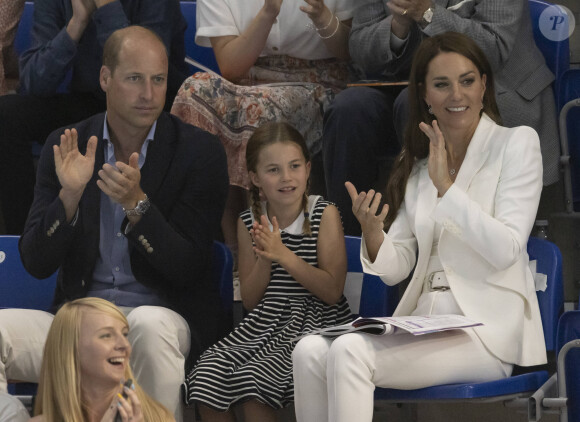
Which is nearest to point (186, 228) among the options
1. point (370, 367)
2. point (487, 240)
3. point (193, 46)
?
point (370, 367)

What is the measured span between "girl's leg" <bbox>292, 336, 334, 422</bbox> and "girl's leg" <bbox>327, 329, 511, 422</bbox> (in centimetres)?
7

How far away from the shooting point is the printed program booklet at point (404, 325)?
2.73 meters

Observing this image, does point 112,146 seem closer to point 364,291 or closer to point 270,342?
point 270,342

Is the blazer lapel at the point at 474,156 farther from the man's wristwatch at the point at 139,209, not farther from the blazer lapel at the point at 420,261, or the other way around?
the man's wristwatch at the point at 139,209

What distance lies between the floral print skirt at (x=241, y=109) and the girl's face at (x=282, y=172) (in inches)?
18.3

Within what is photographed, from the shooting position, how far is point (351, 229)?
3805 millimetres

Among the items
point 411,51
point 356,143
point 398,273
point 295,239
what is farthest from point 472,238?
point 411,51

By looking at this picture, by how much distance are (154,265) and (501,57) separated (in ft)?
4.60

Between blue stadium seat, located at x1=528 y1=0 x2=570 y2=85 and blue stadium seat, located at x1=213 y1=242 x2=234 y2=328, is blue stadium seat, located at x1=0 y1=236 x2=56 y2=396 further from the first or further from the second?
blue stadium seat, located at x1=528 y1=0 x2=570 y2=85

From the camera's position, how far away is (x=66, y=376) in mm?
2686

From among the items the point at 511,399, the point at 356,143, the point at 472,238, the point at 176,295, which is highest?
the point at 356,143

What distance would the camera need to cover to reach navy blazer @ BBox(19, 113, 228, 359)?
10.4 feet

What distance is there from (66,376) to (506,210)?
125 cm

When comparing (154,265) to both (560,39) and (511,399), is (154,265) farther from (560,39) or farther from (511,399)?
(560,39)
